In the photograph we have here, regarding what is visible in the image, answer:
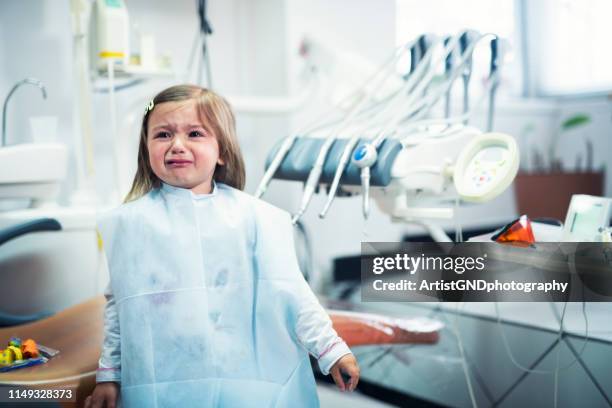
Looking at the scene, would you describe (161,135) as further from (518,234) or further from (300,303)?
(518,234)

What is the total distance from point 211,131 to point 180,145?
0.18ft

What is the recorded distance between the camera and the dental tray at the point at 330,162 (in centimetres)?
116

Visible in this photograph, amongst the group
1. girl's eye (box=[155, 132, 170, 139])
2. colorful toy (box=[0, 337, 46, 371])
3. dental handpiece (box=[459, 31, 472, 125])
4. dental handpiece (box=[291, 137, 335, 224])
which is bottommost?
colorful toy (box=[0, 337, 46, 371])

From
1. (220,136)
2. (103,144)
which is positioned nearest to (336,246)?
(103,144)

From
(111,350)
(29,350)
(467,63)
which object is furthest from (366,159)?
(29,350)

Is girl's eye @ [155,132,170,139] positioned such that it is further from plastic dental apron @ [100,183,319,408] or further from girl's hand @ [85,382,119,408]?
girl's hand @ [85,382,119,408]

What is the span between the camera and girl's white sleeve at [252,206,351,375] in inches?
33.8

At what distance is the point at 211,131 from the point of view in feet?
2.89

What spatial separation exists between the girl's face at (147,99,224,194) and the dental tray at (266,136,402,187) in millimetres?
375

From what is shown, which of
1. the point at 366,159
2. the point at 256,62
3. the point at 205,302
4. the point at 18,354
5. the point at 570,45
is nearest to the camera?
the point at 205,302

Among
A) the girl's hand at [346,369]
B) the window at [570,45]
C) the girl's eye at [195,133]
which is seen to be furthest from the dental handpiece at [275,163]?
the window at [570,45]

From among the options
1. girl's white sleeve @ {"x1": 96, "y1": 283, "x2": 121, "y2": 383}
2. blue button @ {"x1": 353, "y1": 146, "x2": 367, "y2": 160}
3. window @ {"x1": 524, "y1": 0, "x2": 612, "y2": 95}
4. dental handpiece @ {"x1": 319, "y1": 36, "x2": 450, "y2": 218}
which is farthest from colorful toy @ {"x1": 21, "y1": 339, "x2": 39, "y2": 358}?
window @ {"x1": 524, "y1": 0, "x2": 612, "y2": 95}

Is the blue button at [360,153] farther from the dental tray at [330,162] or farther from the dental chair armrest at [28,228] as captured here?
the dental chair armrest at [28,228]

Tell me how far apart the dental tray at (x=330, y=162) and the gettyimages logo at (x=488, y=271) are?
0.14 m
